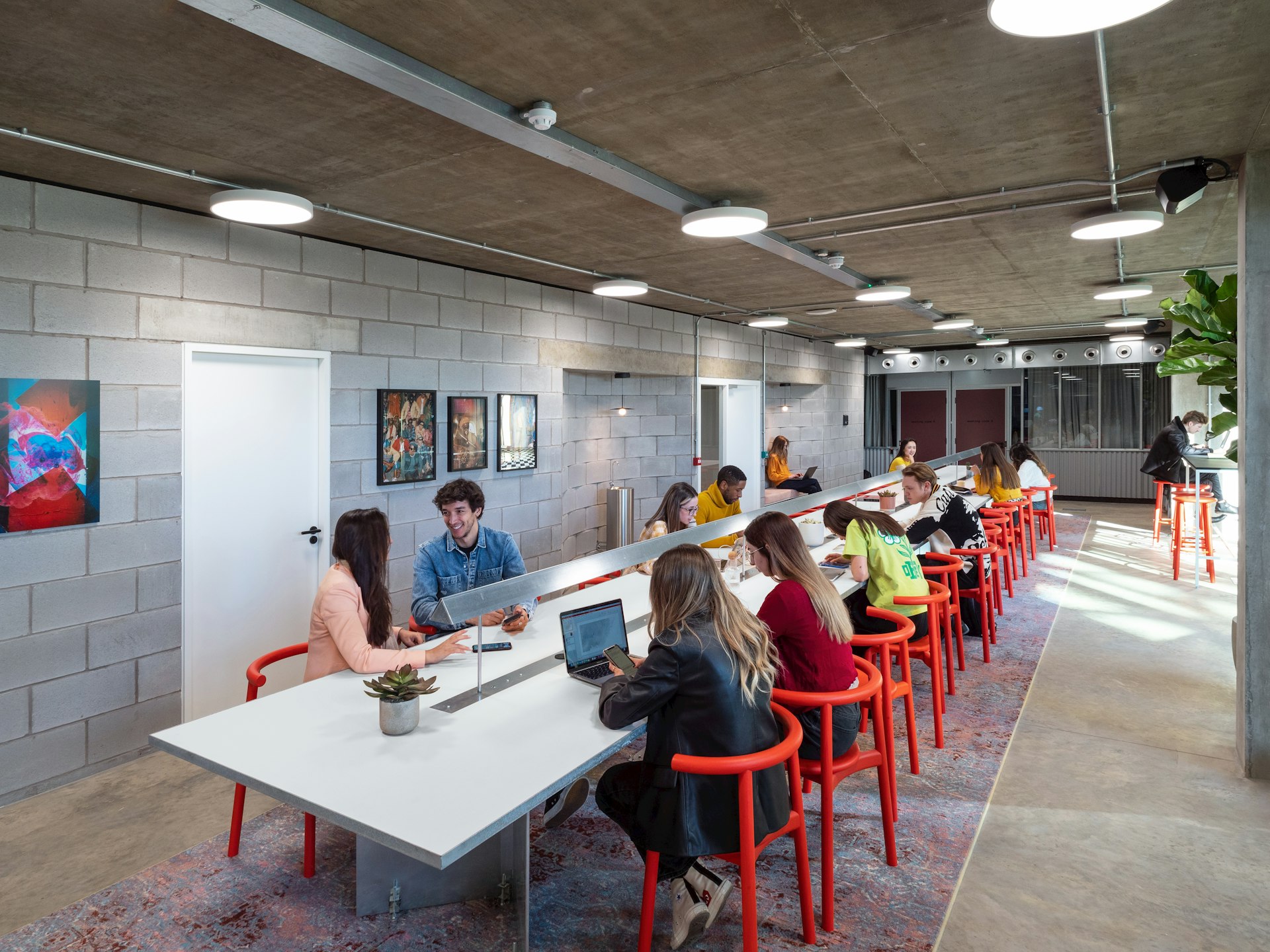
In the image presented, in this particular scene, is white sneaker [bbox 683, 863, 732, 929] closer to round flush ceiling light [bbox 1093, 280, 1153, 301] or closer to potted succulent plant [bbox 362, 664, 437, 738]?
potted succulent plant [bbox 362, 664, 437, 738]

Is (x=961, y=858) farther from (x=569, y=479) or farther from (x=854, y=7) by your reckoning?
(x=569, y=479)

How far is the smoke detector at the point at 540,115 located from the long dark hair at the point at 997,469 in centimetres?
545

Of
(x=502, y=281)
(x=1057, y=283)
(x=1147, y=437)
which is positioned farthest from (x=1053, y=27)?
(x=1147, y=437)

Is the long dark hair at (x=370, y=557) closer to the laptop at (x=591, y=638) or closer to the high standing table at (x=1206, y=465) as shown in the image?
the laptop at (x=591, y=638)

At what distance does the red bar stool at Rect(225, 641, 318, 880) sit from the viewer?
2539 millimetres

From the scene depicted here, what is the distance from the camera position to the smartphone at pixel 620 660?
2.35m

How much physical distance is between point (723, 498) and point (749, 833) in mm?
3252

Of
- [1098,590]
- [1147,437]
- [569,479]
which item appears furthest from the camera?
[1147,437]

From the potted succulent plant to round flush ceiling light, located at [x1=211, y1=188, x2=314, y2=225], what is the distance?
2.32 meters

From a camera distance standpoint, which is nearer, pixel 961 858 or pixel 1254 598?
pixel 961 858

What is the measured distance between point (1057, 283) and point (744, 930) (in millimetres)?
6379

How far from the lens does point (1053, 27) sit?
188 centimetres

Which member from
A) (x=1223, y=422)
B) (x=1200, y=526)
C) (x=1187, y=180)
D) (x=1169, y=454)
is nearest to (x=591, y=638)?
(x=1187, y=180)

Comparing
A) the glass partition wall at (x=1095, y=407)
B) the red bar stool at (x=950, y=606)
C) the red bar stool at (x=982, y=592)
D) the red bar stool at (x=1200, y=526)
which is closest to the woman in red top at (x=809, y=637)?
the red bar stool at (x=950, y=606)
